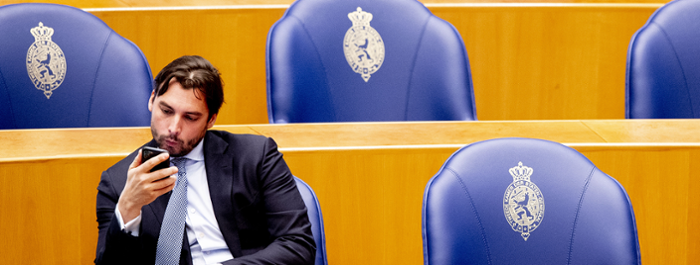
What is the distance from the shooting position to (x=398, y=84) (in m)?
0.92

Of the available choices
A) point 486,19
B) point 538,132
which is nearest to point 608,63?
point 486,19

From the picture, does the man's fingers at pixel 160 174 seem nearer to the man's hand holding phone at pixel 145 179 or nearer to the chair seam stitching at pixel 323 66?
the man's hand holding phone at pixel 145 179

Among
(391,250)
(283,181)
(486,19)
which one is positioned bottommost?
(391,250)

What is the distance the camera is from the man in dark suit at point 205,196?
51 cm

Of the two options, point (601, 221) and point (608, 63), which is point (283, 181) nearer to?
point (601, 221)

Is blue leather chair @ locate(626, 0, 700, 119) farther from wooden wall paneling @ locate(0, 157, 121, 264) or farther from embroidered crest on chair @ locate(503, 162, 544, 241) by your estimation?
wooden wall paneling @ locate(0, 157, 121, 264)

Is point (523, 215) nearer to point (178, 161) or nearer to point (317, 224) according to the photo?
point (317, 224)

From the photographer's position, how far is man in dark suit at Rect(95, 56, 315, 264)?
51 cm

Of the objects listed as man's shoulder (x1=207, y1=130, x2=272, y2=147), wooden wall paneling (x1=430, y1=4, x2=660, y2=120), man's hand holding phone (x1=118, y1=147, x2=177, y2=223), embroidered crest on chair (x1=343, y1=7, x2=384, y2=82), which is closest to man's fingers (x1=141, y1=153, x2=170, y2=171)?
man's hand holding phone (x1=118, y1=147, x2=177, y2=223)

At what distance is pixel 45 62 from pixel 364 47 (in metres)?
0.47

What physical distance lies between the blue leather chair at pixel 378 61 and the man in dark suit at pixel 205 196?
32 centimetres

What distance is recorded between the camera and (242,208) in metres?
0.54

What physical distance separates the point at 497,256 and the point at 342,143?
0.22 metres

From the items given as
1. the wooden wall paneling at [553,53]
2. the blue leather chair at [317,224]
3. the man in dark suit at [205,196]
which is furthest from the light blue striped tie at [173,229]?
the wooden wall paneling at [553,53]
